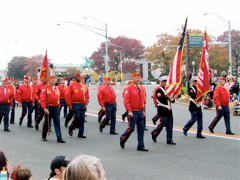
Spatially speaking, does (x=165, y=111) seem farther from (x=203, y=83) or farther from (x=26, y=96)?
(x=26, y=96)

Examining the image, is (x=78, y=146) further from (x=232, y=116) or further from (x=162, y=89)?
(x=232, y=116)

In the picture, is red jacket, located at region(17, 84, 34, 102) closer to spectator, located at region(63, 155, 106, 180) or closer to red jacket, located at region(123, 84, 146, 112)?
red jacket, located at region(123, 84, 146, 112)

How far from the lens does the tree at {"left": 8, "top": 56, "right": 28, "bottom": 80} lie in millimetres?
91688

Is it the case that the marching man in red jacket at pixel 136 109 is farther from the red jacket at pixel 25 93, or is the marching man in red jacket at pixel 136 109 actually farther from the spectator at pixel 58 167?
the red jacket at pixel 25 93

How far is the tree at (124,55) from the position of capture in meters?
78.9

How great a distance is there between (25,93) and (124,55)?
65344 mm

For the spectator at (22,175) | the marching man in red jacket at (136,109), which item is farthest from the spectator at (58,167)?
the marching man in red jacket at (136,109)

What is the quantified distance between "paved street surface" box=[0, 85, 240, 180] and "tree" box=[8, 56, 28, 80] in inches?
3223

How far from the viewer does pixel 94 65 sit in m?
83.0

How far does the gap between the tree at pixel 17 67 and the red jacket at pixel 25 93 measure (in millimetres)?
79449

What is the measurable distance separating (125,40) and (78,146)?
70557mm

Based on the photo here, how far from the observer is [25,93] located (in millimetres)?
14234

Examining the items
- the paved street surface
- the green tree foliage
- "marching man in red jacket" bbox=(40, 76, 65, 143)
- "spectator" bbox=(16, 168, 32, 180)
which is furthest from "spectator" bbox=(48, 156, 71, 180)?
the green tree foliage

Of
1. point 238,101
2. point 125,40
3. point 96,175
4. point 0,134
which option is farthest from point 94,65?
point 96,175
